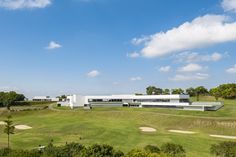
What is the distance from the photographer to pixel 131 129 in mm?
91625

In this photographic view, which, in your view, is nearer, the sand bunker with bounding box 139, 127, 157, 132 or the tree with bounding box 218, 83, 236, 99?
the sand bunker with bounding box 139, 127, 157, 132

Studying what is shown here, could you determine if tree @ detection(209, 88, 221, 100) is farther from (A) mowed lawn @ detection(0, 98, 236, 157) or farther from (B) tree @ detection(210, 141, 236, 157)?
(B) tree @ detection(210, 141, 236, 157)

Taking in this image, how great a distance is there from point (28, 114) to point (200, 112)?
79.6m

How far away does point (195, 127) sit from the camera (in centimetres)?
9700

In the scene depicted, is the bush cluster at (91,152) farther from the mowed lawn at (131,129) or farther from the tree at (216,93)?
the tree at (216,93)

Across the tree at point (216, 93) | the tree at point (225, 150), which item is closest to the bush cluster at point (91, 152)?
the tree at point (225, 150)

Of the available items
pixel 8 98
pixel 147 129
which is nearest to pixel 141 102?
pixel 147 129

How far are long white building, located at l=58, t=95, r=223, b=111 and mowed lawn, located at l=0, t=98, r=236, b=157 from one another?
576cm

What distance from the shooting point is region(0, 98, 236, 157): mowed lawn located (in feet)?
236

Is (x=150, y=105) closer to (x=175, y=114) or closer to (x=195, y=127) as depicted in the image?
(x=175, y=114)

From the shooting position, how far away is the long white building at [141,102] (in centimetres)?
12244

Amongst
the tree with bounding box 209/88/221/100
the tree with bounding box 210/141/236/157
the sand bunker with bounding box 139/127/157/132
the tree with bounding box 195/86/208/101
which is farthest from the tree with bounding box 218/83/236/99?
the tree with bounding box 210/141/236/157

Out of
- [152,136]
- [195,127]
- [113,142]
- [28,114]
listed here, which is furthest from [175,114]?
[28,114]

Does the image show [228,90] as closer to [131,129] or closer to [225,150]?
[131,129]
